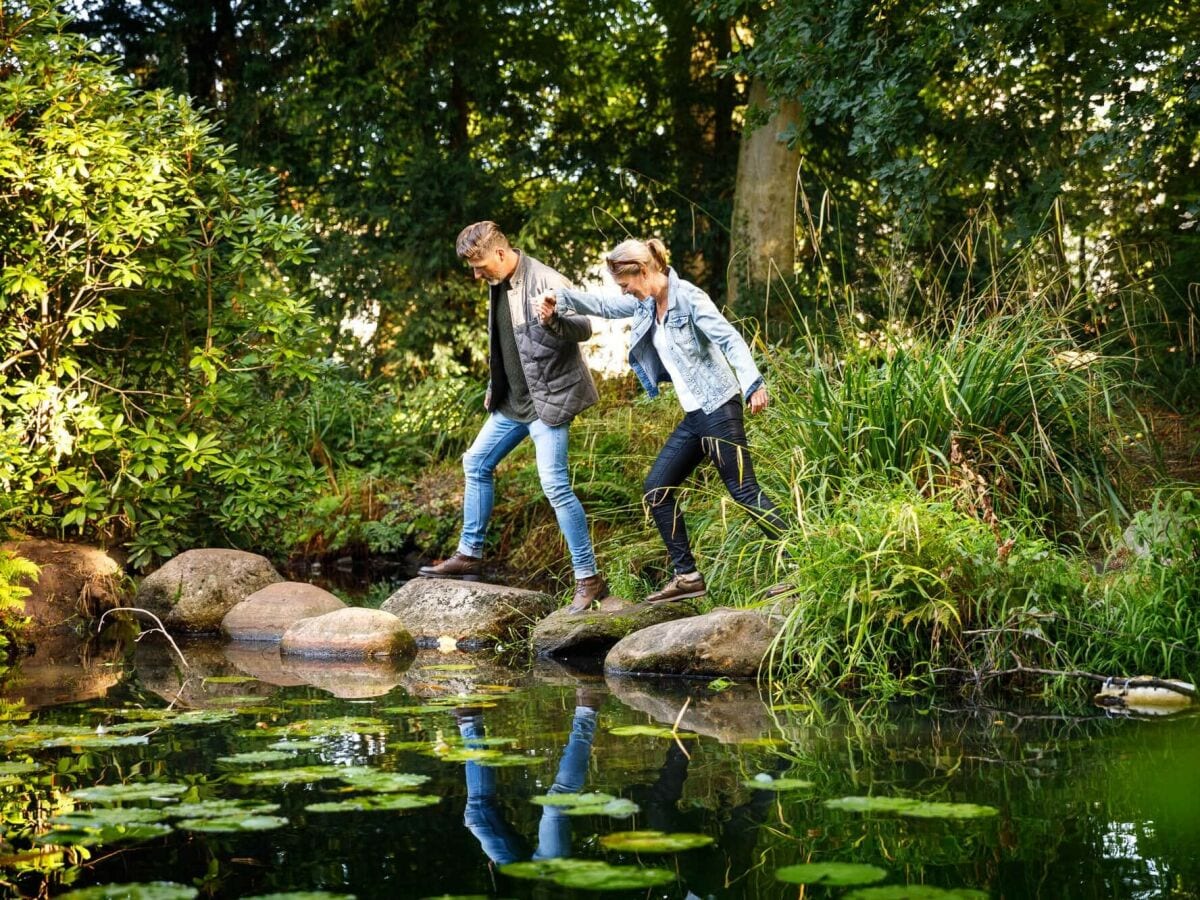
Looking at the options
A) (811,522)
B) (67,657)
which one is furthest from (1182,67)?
(67,657)

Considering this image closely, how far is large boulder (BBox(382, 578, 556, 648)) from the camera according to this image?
7.45m

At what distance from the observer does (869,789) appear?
3.85 meters

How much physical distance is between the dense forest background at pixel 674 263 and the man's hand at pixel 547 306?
1.32 metres

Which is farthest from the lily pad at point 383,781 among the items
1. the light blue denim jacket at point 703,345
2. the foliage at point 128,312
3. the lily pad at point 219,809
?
the foliage at point 128,312

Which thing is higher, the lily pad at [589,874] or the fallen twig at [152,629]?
the fallen twig at [152,629]

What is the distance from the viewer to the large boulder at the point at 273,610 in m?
7.61

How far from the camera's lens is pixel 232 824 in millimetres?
3422

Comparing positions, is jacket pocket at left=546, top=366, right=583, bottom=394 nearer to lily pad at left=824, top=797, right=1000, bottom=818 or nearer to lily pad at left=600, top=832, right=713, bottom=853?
lily pad at left=824, top=797, right=1000, bottom=818

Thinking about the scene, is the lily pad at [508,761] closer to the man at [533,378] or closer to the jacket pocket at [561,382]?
the man at [533,378]

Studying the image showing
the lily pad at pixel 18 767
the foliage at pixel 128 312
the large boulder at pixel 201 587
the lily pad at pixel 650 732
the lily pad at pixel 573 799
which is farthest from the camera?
the large boulder at pixel 201 587

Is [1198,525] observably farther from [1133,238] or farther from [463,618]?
[1133,238]

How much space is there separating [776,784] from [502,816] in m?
0.83

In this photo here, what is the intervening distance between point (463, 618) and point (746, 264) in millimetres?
6111

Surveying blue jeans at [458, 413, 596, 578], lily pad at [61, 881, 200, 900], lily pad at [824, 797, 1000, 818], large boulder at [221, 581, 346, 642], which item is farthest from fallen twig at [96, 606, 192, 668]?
lily pad at [824, 797, 1000, 818]
